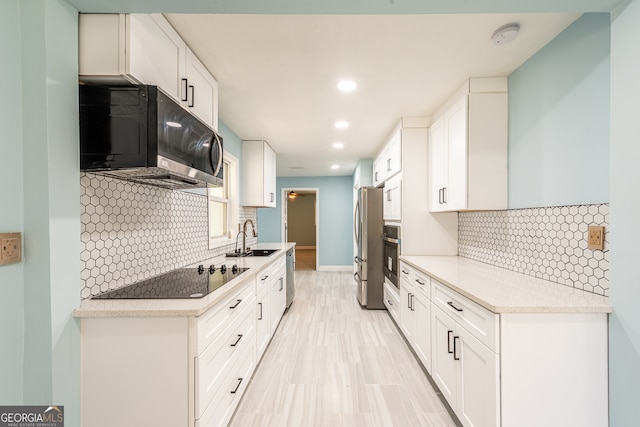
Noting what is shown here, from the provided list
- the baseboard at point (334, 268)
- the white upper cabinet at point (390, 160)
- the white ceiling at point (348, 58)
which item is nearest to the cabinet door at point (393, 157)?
the white upper cabinet at point (390, 160)

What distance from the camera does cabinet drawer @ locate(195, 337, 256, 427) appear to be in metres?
1.33

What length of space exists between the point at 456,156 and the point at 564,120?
80 centimetres

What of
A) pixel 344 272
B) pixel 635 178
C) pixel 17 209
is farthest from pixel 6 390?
pixel 344 272

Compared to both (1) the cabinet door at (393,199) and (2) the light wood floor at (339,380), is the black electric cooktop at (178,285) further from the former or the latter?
(1) the cabinet door at (393,199)

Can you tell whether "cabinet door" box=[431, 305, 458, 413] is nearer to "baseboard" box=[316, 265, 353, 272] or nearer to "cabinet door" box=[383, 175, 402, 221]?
"cabinet door" box=[383, 175, 402, 221]

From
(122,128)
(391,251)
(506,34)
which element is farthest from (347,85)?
(391,251)

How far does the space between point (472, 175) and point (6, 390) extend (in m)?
2.85

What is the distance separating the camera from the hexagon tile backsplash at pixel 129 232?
Result: 137 centimetres

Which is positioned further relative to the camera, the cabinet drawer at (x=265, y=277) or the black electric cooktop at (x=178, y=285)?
the cabinet drawer at (x=265, y=277)

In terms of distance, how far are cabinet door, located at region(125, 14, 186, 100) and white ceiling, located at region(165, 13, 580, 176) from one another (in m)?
0.10

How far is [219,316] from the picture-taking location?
144 centimetres

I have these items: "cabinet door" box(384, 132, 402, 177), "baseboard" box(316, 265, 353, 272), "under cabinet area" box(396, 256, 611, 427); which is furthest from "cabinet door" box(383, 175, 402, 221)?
"baseboard" box(316, 265, 353, 272)

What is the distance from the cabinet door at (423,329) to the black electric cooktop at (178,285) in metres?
1.43

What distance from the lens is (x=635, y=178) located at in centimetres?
111
